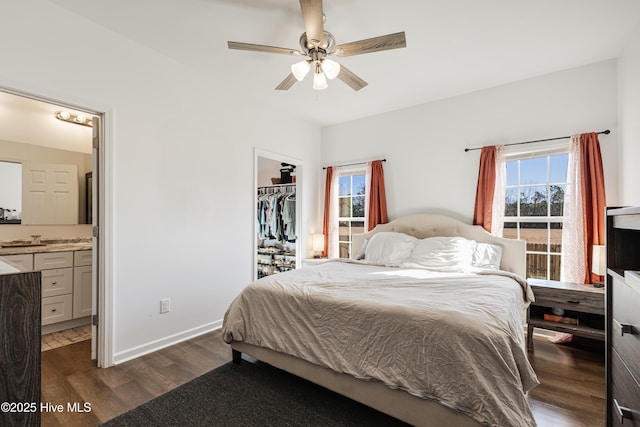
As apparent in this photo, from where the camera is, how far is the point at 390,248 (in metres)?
3.47

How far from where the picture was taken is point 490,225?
3375 millimetres

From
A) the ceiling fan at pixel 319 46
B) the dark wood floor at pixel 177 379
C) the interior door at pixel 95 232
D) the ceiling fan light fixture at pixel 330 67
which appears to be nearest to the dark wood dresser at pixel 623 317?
the dark wood floor at pixel 177 379

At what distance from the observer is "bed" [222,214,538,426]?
1.41 m

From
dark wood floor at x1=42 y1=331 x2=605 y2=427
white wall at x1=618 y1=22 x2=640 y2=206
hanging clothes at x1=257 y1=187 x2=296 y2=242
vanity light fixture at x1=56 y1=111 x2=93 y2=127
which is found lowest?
dark wood floor at x1=42 y1=331 x2=605 y2=427

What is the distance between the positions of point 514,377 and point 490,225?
92.3 inches

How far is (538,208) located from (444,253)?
3.93 ft

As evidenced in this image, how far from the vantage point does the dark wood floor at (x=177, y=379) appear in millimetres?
1824

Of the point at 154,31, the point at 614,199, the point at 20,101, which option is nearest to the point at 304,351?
the point at 154,31

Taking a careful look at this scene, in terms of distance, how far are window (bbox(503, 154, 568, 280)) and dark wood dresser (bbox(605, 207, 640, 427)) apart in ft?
6.85

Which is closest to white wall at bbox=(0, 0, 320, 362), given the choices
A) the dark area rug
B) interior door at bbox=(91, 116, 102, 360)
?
interior door at bbox=(91, 116, 102, 360)

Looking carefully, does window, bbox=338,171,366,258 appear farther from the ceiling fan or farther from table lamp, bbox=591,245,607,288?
table lamp, bbox=591,245,607,288

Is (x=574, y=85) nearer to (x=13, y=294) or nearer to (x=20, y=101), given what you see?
(x=13, y=294)

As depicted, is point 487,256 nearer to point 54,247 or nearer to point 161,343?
point 161,343

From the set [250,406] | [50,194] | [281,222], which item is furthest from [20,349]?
[281,222]
